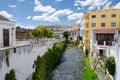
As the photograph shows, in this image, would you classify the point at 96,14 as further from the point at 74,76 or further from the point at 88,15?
A: the point at 74,76

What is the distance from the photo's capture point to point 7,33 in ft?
85.6

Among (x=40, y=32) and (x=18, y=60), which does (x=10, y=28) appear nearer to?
(x=18, y=60)

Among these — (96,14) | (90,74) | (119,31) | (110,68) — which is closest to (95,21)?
(96,14)

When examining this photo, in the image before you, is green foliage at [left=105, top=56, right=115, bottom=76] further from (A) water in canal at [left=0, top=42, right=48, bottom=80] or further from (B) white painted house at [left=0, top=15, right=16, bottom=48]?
(B) white painted house at [left=0, top=15, right=16, bottom=48]

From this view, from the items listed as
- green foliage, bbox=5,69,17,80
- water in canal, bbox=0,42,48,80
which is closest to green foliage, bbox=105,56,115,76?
water in canal, bbox=0,42,48,80

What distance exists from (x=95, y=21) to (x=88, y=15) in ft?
13.6

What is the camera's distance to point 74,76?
2856cm

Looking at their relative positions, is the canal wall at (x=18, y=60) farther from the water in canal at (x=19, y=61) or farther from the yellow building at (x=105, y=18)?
the yellow building at (x=105, y=18)

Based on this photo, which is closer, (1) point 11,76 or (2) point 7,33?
(1) point 11,76

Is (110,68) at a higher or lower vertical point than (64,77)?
higher

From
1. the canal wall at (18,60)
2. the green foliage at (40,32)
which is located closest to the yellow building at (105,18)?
the green foliage at (40,32)

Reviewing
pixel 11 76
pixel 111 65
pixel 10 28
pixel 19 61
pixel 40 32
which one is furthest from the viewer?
pixel 40 32

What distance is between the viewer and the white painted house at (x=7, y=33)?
24.0 m

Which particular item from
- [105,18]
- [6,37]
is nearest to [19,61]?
[6,37]
